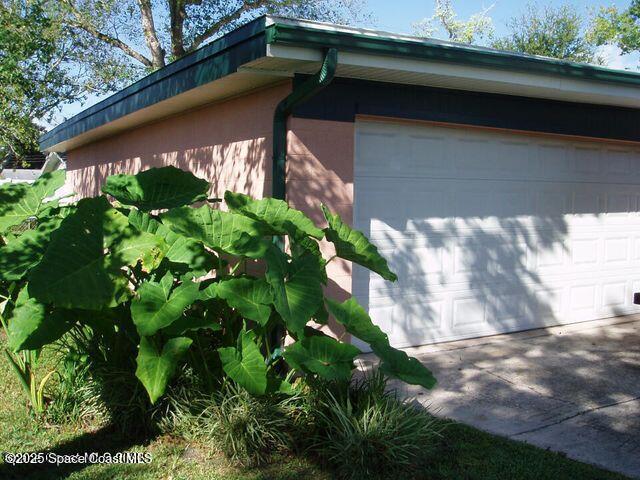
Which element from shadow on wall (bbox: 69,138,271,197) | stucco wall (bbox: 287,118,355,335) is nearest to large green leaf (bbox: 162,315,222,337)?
stucco wall (bbox: 287,118,355,335)

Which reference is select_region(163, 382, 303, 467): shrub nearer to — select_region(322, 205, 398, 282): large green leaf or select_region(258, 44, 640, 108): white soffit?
select_region(322, 205, 398, 282): large green leaf

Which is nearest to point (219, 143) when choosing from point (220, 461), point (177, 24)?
point (220, 461)

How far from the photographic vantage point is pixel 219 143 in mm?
7195

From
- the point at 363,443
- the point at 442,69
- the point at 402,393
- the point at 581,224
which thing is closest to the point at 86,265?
the point at 363,443

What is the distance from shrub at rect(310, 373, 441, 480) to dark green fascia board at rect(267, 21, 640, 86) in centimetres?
250

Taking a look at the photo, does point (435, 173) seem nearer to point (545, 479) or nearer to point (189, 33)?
point (545, 479)

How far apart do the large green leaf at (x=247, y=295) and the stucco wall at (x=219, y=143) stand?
6.72 feet

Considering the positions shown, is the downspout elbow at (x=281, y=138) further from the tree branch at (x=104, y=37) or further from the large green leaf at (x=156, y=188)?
the tree branch at (x=104, y=37)

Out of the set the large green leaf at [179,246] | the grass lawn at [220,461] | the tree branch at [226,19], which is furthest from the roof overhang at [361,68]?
the tree branch at [226,19]

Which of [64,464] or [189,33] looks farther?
[189,33]

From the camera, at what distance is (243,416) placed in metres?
4.21

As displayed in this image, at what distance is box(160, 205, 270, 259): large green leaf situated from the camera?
4304 mm

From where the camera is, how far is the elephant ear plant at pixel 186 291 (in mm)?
4016

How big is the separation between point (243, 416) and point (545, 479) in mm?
1906
